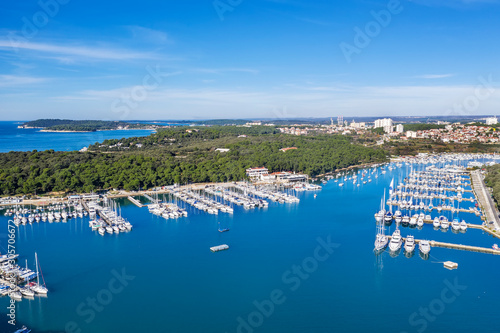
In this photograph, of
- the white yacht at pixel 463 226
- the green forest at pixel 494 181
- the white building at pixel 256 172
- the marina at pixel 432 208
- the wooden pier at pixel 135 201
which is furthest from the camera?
the white building at pixel 256 172

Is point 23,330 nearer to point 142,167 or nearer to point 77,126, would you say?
point 142,167

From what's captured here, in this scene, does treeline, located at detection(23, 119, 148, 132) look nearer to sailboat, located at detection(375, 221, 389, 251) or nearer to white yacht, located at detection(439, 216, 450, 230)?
white yacht, located at detection(439, 216, 450, 230)

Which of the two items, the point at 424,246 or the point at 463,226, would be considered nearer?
the point at 424,246

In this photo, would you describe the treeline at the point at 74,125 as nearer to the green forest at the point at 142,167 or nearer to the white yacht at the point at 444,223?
the green forest at the point at 142,167

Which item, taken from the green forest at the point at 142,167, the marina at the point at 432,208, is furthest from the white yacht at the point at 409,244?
the green forest at the point at 142,167

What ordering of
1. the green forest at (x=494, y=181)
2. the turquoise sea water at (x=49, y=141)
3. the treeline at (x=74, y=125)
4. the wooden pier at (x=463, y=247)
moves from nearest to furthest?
the wooden pier at (x=463, y=247) < the green forest at (x=494, y=181) < the turquoise sea water at (x=49, y=141) < the treeline at (x=74, y=125)

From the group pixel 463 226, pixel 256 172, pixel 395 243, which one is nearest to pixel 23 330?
pixel 395 243
